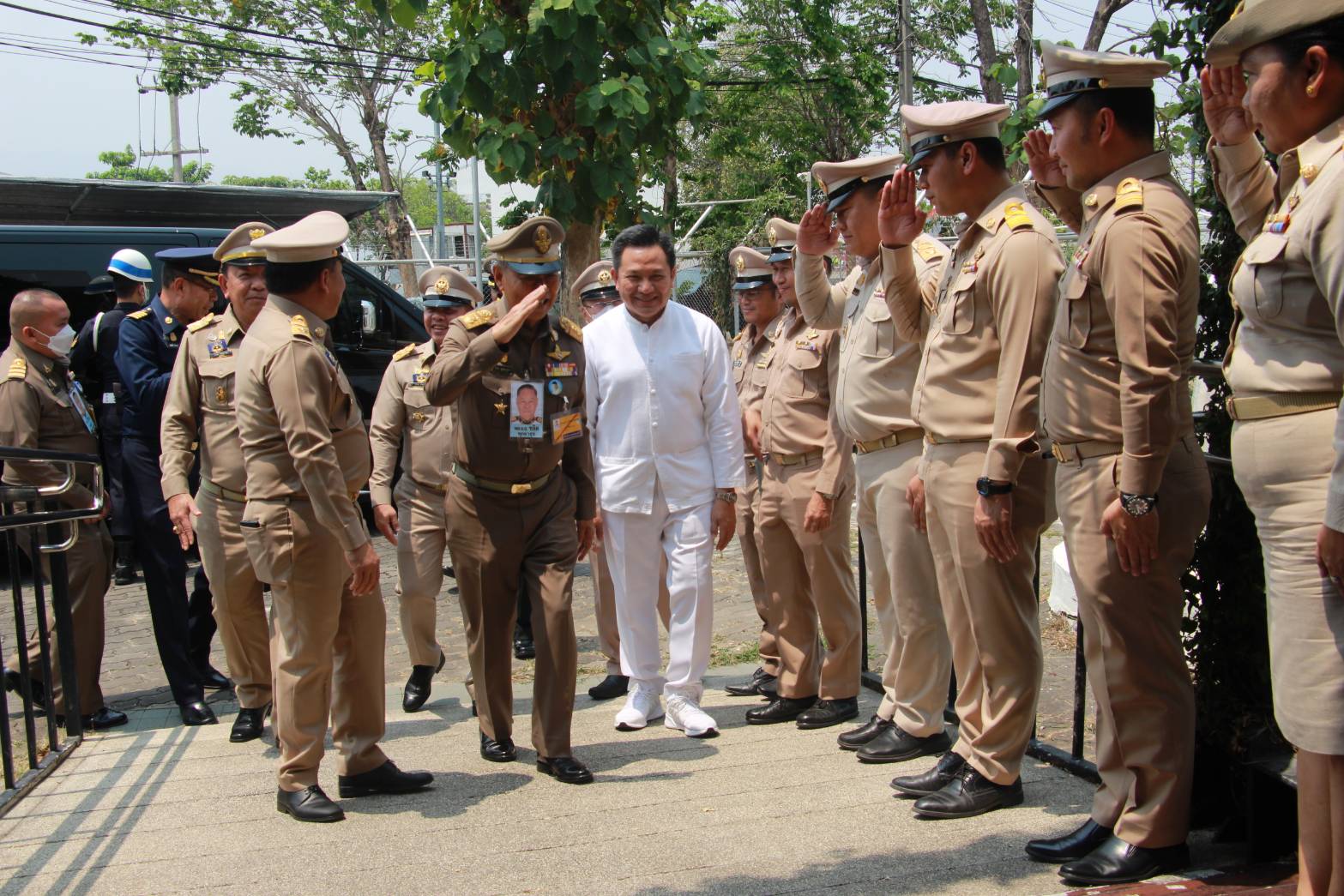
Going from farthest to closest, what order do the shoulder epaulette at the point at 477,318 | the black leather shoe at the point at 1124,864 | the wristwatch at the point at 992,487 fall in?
the shoulder epaulette at the point at 477,318 → the wristwatch at the point at 992,487 → the black leather shoe at the point at 1124,864

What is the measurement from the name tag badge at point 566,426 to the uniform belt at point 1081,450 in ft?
6.61

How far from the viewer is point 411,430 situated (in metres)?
6.02

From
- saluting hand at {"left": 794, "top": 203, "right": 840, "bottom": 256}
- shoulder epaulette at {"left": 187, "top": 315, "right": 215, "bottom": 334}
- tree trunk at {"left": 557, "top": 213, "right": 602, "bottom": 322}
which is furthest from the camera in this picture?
tree trunk at {"left": 557, "top": 213, "right": 602, "bottom": 322}

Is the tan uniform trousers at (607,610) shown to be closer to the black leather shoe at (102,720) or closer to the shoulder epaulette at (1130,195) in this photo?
the black leather shoe at (102,720)

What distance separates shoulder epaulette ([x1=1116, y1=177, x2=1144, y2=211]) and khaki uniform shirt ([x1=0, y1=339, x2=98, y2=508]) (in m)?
4.52

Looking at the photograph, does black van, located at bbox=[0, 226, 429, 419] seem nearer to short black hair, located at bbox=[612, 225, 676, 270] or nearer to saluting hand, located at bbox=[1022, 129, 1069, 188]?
short black hair, located at bbox=[612, 225, 676, 270]

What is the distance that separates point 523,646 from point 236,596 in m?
2.00

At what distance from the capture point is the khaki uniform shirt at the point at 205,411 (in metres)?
5.07

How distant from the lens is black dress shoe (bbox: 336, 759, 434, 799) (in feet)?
14.1

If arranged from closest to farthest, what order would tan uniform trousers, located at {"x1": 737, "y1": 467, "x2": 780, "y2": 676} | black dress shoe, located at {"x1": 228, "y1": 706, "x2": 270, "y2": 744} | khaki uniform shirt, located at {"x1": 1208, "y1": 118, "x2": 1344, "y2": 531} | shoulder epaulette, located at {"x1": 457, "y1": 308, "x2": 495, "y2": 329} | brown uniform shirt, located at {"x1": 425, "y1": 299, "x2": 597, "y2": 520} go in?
1. khaki uniform shirt, located at {"x1": 1208, "y1": 118, "x2": 1344, "y2": 531}
2. brown uniform shirt, located at {"x1": 425, "y1": 299, "x2": 597, "y2": 520}
3. shoulder epaulette, located at {"x1": 457, "y1": 308, "x2": 495, "y2": 329}
4. black dress shoe, located at {"x1": 228, "y1": 706, "x2": 270, "y2": 744}
5. tan uniform trousers, located at {"x1": 737, "y1": 467, "x2": 780, "y2": 676}

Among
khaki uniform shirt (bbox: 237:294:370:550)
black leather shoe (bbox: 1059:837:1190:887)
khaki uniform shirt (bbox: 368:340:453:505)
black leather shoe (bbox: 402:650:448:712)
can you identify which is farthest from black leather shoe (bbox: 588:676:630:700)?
black leather shoe (bbox: 1059:837:1190:887)

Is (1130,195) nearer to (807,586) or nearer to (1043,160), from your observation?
(1043,160)

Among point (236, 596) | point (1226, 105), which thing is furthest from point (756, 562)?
point (1226, 105)

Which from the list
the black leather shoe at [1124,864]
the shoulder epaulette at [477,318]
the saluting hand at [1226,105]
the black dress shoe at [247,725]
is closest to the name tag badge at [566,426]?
the shoulder epaulette at [477,318]
